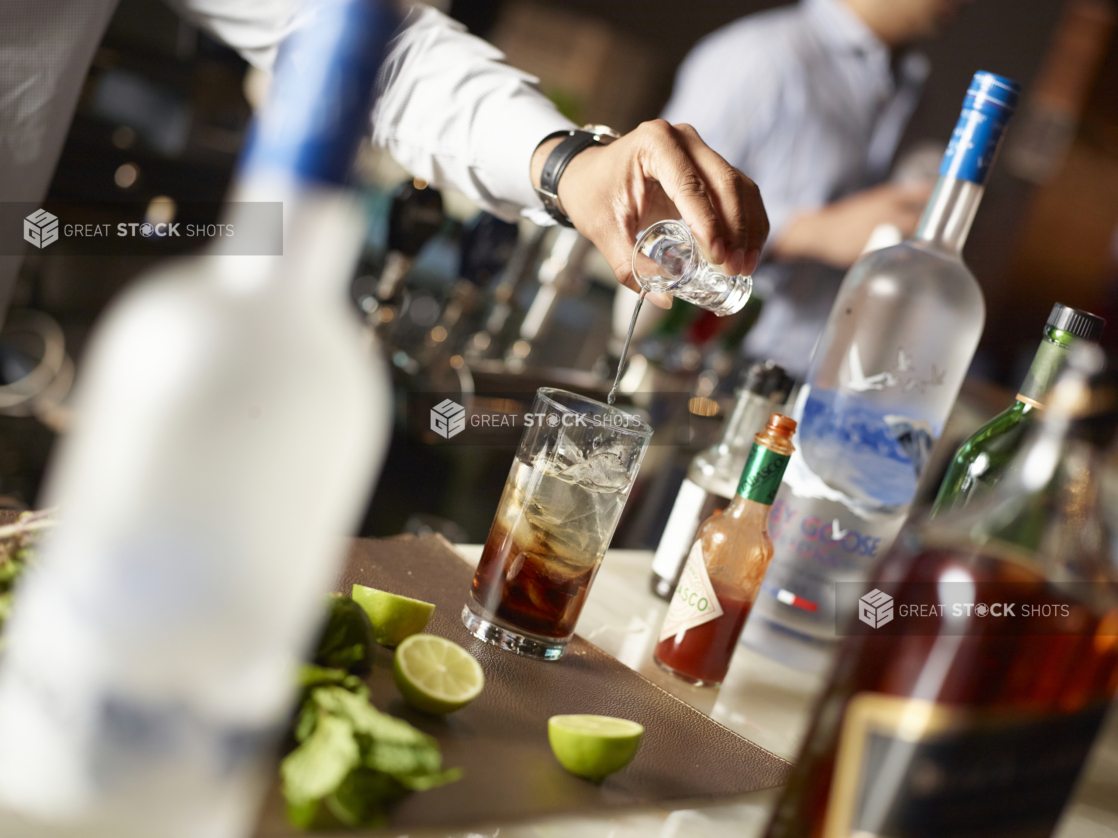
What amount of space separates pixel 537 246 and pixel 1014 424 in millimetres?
963

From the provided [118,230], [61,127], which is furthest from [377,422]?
[118,230]

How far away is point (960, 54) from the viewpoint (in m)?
4.37

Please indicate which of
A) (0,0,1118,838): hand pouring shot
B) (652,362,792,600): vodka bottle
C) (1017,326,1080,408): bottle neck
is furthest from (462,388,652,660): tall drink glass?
(1017,326,1080,408): bottle neck

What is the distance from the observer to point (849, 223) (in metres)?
2.21

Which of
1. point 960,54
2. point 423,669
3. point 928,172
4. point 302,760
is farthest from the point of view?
point 960,54

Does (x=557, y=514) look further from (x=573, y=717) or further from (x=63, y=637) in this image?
(x=63, y=637)

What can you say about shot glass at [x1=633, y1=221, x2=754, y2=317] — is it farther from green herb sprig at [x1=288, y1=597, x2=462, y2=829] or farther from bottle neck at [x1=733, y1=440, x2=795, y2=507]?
green herb sprig at [x1=288, y1=597, x2=462, y2=829]

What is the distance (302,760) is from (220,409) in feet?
0.76

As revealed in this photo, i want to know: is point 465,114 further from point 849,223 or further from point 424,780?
point 849,223

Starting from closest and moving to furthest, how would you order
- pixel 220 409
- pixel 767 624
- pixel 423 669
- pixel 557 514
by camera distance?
pixel 220 409, pixel 423 669, pixel 557 514, pixel 767 624

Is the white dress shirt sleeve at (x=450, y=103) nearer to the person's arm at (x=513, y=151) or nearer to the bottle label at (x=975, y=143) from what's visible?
the person's arm at (x=513, y=151)

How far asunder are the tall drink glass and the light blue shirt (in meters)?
1.51

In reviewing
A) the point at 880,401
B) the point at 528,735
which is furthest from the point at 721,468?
the point at 528,735

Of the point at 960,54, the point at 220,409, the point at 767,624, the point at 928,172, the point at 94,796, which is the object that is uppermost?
the point at 960,54
